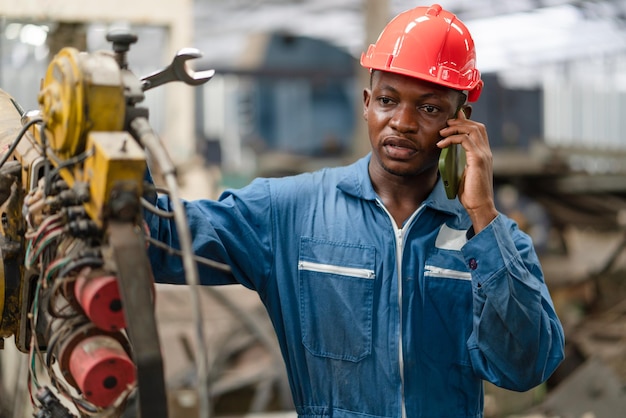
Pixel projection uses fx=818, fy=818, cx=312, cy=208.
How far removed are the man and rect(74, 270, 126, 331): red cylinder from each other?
1.69 feet

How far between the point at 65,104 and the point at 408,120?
0.78 m

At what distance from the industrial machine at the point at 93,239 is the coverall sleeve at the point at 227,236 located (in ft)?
1.02

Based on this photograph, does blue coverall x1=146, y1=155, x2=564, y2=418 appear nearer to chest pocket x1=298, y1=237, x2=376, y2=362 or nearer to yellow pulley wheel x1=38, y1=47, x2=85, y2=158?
chest pocket x1=298, y1=237, x2=376, y2=362

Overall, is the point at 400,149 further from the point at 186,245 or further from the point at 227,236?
the point at 186,245

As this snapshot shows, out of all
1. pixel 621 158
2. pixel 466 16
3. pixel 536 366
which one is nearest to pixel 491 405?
pixel 536 366

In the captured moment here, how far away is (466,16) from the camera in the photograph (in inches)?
537

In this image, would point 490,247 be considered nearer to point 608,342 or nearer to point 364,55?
point 364,55

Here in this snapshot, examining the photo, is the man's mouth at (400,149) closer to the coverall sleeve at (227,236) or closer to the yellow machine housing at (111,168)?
the coverall sleeve at (227,236)

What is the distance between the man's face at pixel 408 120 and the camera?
1.72m

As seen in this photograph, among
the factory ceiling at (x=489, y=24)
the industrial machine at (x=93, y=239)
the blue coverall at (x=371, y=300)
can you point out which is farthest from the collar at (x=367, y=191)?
the factory ceiling at (x=489, y=24)

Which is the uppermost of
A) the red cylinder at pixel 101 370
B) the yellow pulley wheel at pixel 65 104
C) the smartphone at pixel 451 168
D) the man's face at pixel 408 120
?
the yellow pulley wheel at pixel 65 104

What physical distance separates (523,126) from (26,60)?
606cm

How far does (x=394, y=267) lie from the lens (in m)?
1.76

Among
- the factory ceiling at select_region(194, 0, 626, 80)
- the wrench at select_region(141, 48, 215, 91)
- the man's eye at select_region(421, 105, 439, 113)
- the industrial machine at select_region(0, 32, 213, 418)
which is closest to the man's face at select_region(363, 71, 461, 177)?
the man's eye at select_region(421, 105, 439, 113)
